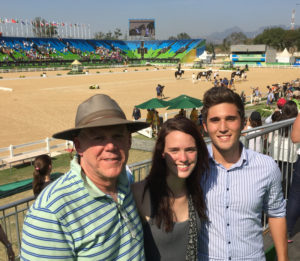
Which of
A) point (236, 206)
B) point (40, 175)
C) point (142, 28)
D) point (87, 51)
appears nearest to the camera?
point (236, 206)

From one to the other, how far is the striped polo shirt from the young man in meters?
0.61

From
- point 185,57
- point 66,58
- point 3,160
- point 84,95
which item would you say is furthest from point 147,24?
point 3,160

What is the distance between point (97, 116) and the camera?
5.38ft

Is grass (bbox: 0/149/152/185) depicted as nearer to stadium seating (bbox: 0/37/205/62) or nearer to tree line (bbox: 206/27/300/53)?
stadium seating (bbox: 0/37/205/62)

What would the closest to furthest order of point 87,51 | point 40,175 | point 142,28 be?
point 40,175, point 87,51, point 142,28

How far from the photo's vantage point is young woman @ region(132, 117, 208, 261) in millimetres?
1874

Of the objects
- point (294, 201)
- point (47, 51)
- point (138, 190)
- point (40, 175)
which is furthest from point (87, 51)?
point (138, 190)

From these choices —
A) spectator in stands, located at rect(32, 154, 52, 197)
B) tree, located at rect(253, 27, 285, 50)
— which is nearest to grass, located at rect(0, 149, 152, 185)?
spectator in stands, located at rect(32, 154, 52, 197)

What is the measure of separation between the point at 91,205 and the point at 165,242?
60 centimetres

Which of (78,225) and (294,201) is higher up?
(78,225)

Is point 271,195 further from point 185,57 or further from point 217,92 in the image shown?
point 185,57

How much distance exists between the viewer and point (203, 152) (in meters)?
2.01

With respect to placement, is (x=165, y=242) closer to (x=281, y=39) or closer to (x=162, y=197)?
(x=162, y=197)

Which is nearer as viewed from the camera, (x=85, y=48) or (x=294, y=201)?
(x=294, y=201)
